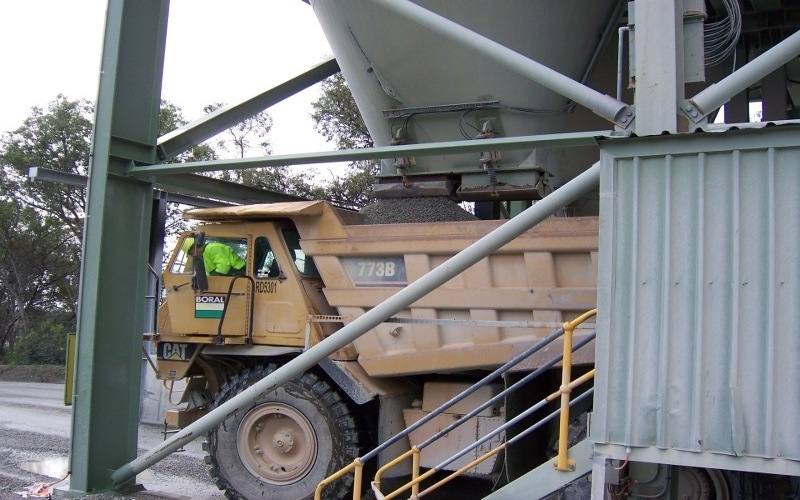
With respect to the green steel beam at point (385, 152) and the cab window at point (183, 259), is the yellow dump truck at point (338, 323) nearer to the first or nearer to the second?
the cab window at point (183, 259)

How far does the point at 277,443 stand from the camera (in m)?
7.12

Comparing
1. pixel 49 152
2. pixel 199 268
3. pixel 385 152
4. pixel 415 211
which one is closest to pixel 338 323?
pixel 415 211

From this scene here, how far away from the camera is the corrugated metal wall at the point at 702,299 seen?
366cm

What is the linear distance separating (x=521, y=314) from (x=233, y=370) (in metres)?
3.15

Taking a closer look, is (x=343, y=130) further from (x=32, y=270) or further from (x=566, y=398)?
(x=566, y=398)

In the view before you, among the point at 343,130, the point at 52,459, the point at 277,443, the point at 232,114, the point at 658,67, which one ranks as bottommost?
the point at 52,459

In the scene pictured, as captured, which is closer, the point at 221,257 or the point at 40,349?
the point at 221,257

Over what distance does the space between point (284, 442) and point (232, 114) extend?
315 centimetres

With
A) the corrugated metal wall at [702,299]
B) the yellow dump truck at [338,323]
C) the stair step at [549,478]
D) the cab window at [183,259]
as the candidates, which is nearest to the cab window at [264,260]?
the yellow dump truck at [338,323]

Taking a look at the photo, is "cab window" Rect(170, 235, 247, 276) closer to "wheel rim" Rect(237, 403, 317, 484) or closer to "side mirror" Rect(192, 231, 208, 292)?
"side mirror" Rect(192, 231, 208, 292)

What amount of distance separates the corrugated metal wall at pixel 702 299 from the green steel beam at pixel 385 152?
46 centimetres

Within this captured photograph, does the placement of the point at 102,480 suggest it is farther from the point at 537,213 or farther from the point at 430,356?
the point at 537,213

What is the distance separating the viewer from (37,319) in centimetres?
2938

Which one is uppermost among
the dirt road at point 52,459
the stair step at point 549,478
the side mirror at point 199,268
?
the side mirror at point 199,268
